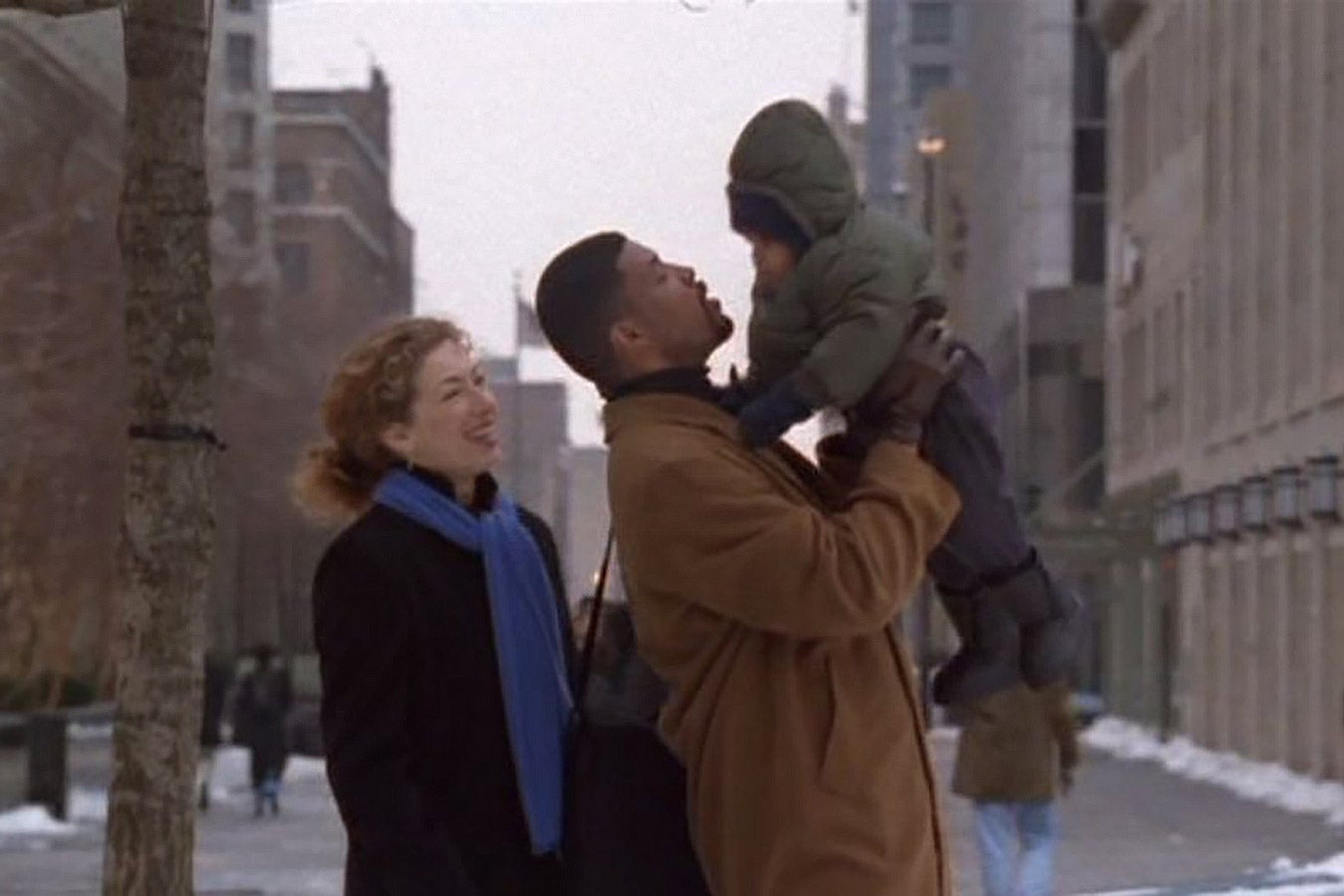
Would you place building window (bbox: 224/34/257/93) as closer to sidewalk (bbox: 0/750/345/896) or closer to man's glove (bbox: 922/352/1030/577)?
sidewalk (bbox: 0/750/345/896)

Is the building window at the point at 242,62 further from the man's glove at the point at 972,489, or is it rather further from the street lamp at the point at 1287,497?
the man's glove at the point at 972,489

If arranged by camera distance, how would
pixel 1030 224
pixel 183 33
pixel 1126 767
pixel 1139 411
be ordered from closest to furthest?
pixel 183 33, pixel 1126 767, pixel 1139 411, pixel 1030 224

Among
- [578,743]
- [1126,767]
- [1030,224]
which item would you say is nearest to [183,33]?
[578,743]

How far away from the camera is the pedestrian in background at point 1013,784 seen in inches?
587

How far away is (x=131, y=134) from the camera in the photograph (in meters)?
8.88

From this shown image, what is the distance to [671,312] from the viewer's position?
4641 mm

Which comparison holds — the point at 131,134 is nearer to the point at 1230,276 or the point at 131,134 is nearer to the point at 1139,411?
the point at 1230,276

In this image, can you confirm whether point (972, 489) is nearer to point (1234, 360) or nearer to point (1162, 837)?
point (1162, 837)

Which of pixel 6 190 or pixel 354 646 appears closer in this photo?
pixel 354 646

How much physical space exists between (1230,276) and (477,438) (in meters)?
50.6

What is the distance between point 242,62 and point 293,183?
15212mm

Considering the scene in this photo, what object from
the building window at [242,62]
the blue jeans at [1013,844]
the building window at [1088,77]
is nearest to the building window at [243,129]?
the building window at [242,62]

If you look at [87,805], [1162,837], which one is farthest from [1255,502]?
[87,805]

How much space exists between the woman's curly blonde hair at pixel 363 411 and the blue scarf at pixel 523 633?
0.07m
